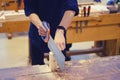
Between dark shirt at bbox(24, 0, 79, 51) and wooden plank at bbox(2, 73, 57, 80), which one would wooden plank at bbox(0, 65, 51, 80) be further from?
dark shirt at bbox(24, 0, 79, 51)

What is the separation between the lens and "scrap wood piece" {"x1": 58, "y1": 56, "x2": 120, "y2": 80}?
3.59ft

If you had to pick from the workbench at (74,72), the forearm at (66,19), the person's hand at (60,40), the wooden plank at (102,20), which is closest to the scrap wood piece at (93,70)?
the workbench at (74,72)

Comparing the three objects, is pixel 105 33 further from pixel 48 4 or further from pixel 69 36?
pixel 48 4

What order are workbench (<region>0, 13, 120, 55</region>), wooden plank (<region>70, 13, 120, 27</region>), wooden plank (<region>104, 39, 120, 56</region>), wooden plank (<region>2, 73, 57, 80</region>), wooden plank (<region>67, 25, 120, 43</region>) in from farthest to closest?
wooden plank (<region>104, 39, 120, 56</region>) < wooden plank (<region>67, 25, 120, 43</region>) < wooden plank (<region>70, 13, 120, 27</region>) < workbench (<region>0, 13, 120, 55</region>) < wooden plank (<region>2, 73, 57, 80</region>)

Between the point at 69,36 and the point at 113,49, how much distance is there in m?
0.71

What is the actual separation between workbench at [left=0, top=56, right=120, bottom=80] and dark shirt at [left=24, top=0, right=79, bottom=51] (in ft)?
1.68

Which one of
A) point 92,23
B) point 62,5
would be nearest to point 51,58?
point 62,5

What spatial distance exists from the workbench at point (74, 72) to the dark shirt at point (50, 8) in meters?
0.51

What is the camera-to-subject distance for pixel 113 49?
9.77 ft

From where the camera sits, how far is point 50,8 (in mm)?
1665

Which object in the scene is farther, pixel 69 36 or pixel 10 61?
pixel 10 61

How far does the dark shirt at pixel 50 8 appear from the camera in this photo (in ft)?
5.29

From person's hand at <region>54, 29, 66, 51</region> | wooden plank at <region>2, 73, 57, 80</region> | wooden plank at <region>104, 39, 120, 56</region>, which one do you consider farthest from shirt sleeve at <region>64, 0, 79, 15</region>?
wooden plank at <region>104, 39, 120, 56</region>

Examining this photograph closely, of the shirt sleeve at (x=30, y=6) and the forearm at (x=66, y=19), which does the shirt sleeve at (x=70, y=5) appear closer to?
the forearm at (x=66, y=19)
